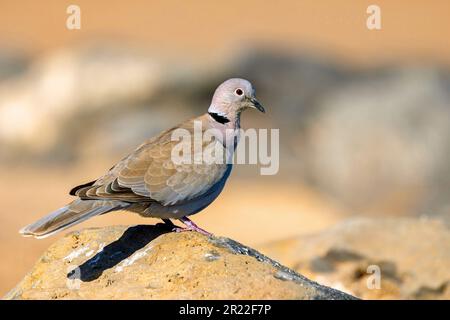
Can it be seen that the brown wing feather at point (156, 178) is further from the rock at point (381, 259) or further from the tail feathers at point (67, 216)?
the rock at point (381, 259)

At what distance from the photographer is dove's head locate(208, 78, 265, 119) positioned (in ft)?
27.7

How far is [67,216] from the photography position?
7.02m

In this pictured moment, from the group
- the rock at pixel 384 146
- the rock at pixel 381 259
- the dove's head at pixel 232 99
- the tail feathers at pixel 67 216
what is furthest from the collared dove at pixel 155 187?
the rock at pixel 384 146

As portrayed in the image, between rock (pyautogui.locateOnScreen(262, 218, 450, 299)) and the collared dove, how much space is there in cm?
214

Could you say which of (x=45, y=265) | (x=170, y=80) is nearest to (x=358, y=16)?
(x=170, y=80)

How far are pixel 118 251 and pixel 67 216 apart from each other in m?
0.48

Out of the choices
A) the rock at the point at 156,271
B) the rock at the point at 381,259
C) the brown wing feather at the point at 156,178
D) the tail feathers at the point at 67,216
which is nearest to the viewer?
the rock at the point at 156,271

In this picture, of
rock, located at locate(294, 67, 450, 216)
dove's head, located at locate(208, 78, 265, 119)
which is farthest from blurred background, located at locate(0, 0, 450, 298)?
dove's head, located at locate(208, 78, 265, 119)

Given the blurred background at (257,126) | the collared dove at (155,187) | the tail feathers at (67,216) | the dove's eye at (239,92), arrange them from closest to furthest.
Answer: the tail feathers at (67,216) < the collared dove at (155,187) < the dove's eye at (239,92) < the blurred background at (257,126)

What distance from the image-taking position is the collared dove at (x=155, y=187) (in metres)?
7.14

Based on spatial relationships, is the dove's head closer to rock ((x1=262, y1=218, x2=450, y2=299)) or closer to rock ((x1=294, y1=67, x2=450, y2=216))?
rock ((x1=262, y1=218, x2=450, y2=299))

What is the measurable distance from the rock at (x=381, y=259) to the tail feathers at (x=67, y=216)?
298 centimetres

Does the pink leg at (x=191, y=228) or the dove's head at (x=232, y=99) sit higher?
the dove's head at (x=232, y=99)

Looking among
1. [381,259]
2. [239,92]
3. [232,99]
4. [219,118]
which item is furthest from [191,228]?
[381,259]
